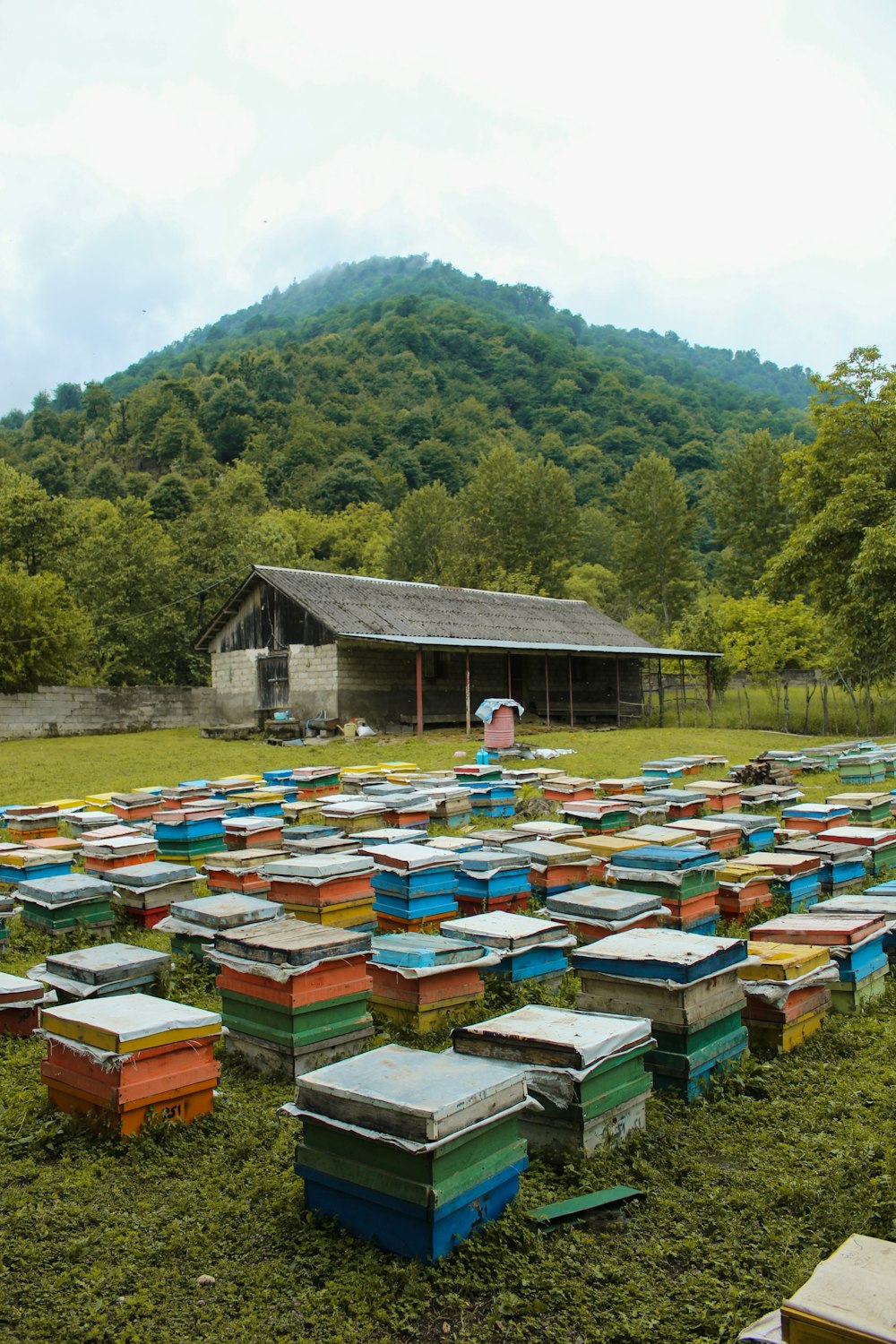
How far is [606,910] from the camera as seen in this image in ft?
19.8

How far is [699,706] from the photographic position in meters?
39.2

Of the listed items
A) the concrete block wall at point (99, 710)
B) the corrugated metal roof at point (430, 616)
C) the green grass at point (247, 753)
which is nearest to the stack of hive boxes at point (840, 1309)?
the green grass at point (247, 753)

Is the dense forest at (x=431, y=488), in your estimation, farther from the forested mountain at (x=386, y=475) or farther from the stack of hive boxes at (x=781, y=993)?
the stack of hive boxes at (x=781, y=993)

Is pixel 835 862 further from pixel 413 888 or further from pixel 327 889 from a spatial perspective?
pixel 327 889

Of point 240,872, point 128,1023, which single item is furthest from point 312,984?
point 240,872

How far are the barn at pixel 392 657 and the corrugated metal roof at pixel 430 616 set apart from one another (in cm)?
6

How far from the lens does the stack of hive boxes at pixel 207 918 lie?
6.15m

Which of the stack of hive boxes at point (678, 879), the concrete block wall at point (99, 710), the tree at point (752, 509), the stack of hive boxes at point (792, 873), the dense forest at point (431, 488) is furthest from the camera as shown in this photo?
the tree at point (752, 509)

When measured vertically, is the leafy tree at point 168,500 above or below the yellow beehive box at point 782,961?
above

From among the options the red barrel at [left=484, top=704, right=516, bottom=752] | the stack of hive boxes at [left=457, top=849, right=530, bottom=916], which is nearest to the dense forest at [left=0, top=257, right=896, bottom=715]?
the red barrel at [left=484, top=704, right=516, bottom=752]

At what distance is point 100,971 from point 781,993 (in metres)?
3.84

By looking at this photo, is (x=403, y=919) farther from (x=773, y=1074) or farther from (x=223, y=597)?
(x=223, y=597)

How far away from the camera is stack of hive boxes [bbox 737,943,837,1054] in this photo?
5363 millimetres

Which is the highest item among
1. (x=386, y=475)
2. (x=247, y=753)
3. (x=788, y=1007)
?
(x=386, y=475)
